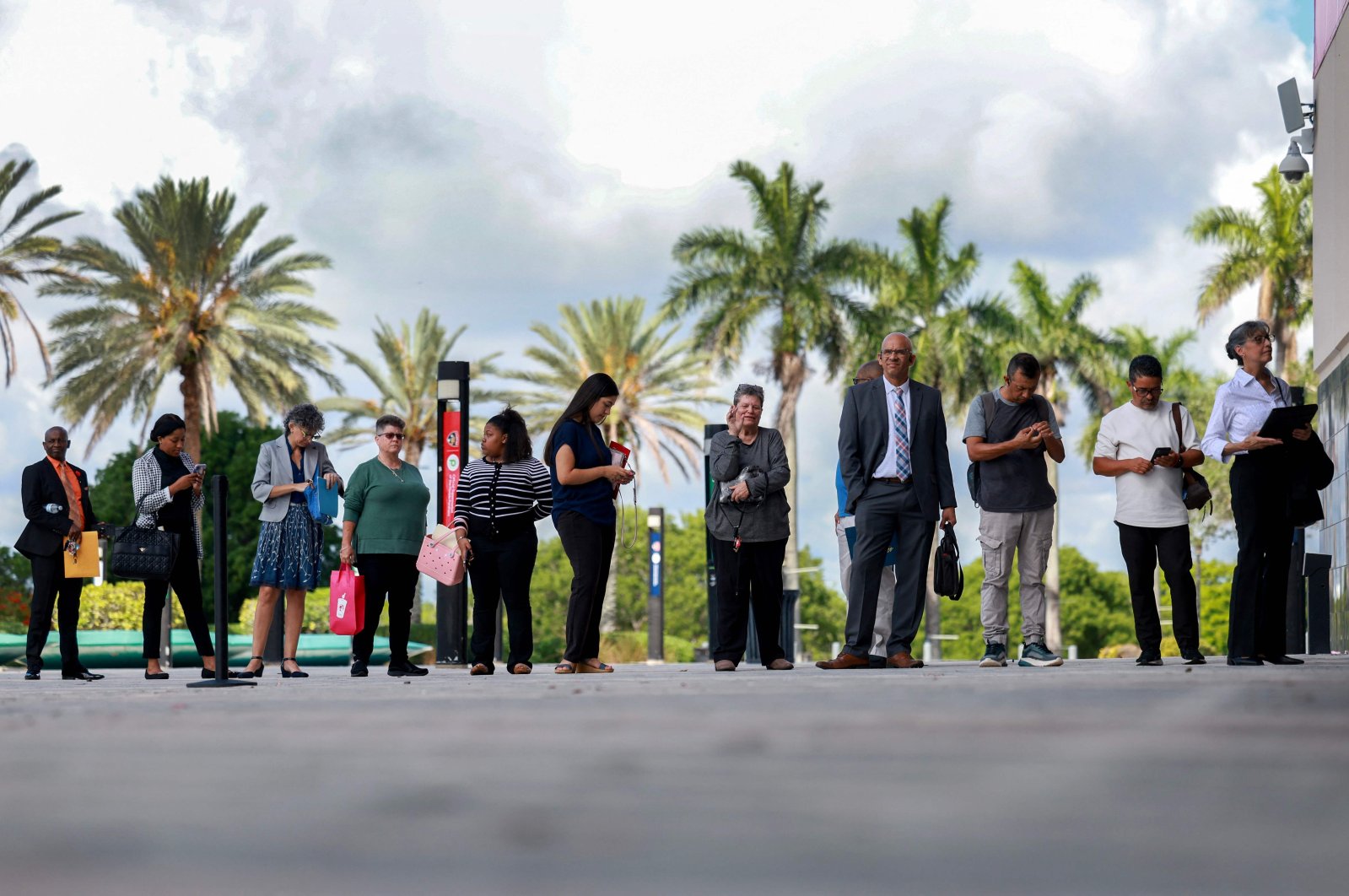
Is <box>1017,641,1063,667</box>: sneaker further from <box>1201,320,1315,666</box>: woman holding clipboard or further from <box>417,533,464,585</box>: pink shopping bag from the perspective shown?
<box>417,533,464,585</box>: pink shopping bag

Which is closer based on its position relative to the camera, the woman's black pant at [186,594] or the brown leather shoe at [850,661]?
the brown leather shoe at [850,661]

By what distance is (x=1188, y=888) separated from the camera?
1.54 metres

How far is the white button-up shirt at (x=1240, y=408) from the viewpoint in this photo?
8.21m

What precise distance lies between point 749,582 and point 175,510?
12.0 ft

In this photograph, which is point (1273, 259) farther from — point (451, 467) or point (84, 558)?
point (84, 558)

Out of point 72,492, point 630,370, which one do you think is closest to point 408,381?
point 630,370

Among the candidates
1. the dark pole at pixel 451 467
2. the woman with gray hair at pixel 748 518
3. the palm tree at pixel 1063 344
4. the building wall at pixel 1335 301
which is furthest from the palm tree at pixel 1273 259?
the woman with gray hair at pixel 748 518

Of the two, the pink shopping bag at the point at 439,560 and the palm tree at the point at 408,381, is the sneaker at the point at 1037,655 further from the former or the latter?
the palm tree at the point at 408,381

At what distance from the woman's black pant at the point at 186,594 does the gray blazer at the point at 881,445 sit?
13.6 ft

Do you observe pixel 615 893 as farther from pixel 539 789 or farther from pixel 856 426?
pixel 856 426

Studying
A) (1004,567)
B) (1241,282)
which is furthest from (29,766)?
(1241,282)

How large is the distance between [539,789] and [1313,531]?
68.5 feet

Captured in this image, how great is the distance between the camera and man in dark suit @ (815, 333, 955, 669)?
8.92 metres

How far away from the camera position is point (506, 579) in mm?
9789
